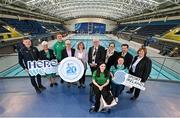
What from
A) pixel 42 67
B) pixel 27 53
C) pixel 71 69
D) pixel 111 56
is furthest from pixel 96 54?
pixel 27 53

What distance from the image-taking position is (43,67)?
4875 mm

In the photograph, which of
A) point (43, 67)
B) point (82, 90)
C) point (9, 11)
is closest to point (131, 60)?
point (82, 90)

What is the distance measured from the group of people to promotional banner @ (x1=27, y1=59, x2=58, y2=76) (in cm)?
10

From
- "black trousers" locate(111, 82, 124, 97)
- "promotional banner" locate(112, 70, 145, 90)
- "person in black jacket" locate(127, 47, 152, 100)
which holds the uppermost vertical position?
"person in black jacket" locate(127, 47, 152, 100)

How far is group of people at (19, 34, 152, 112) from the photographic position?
399 centimetres

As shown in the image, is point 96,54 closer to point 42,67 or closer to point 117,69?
point 117,69

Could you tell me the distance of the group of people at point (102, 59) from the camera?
3.99 m

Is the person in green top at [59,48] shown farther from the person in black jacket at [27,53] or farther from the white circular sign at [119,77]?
the white circular sign at [119,77]

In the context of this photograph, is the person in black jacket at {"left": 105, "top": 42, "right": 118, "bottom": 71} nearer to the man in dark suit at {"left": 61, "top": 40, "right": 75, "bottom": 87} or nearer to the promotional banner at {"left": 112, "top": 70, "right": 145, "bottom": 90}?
the promotional banner at {"left": 112, "top": 70, "right": 145, "bottom": 90}

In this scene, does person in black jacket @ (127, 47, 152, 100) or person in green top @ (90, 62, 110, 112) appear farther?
person in black jacket @ (127, 47, 152, 100)

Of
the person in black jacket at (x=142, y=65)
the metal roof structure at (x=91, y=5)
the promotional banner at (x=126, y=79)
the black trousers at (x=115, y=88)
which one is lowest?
the black trousers at (x=115, y=88)

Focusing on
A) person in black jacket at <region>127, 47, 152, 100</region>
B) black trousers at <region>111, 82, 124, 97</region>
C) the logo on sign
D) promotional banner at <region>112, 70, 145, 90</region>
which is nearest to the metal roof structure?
person in black jacket at <region>127, 47, 152, 100</region>

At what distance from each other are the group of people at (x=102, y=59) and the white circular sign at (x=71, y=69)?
24cm

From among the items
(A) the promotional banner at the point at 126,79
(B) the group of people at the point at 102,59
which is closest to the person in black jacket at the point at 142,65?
(B) the group of people at the point at 102,59
